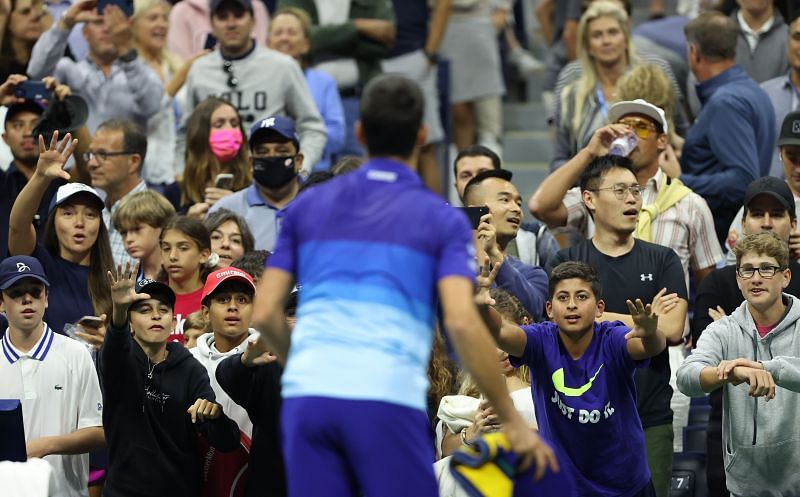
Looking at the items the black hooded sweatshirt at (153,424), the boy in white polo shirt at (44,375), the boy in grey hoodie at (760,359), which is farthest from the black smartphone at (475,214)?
the boy in white polo shirt at (44,375)

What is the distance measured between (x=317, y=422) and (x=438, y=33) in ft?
26.8

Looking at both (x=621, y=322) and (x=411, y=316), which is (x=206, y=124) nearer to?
(x=621, y=322)

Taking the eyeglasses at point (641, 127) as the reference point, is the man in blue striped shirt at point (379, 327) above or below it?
below

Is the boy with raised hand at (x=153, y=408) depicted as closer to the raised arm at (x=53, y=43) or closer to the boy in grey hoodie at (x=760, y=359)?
the boy in grey hoodie at (x=760, y=359)

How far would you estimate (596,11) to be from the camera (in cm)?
1076

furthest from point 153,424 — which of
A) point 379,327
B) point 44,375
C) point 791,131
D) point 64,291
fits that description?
point 791,131

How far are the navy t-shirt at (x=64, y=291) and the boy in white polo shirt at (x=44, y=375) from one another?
0.59m

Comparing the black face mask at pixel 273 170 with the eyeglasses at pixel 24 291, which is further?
the black face mask at pixel 273 170

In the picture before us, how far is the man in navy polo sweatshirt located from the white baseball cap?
0.63 m

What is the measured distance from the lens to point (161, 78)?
12.1 meters

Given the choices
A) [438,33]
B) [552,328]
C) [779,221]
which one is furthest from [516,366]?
[438,33]

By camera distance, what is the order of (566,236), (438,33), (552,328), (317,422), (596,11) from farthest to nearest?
(438,33) < (596,11) < (566,236) < (552,328) < (317,422)

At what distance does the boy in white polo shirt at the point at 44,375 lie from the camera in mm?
7805

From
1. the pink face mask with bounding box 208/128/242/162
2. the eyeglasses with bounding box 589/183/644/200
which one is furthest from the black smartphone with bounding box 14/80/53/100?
the eyeglasses with bounding box 589/183/644/200
